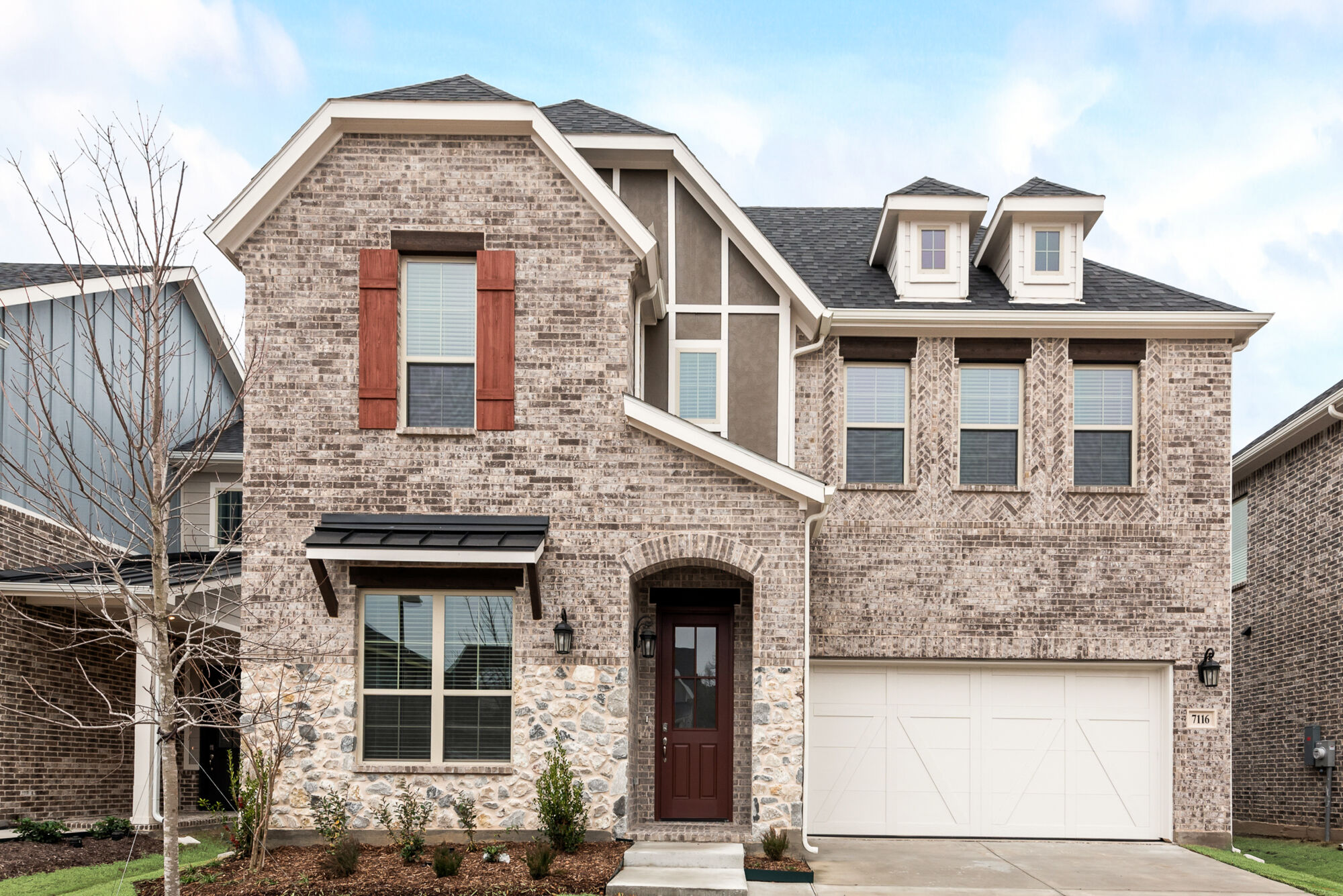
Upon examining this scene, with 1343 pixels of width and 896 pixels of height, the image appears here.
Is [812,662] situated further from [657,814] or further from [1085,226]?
[1085,226]

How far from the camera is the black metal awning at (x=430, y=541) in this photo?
10344 millimetres

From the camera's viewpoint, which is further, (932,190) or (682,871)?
(932,190)

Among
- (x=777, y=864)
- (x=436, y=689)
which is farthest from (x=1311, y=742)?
(x=436, y=689)

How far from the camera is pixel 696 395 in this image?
13430 millimetres

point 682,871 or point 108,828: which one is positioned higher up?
point 682,871

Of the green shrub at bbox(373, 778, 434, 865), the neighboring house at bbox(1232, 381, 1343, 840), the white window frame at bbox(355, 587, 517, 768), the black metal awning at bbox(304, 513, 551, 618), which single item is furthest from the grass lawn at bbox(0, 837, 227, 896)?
the neighboring house at bbox(1232, 381, 1343, 840)

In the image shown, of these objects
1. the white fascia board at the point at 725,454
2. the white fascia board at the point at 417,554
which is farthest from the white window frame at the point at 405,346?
the white fascia board at the point at 725,454

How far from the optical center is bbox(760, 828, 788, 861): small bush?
410 inches

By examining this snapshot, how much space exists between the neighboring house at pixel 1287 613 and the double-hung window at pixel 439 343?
1141cm

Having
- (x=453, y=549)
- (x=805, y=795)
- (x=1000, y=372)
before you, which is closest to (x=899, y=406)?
(x=1000, y=372)

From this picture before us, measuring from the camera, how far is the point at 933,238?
14352mm

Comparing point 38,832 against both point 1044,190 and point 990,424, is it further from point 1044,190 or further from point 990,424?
point 1044,190

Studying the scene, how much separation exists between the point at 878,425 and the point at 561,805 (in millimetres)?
6326

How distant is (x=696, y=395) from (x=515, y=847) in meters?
5.82
